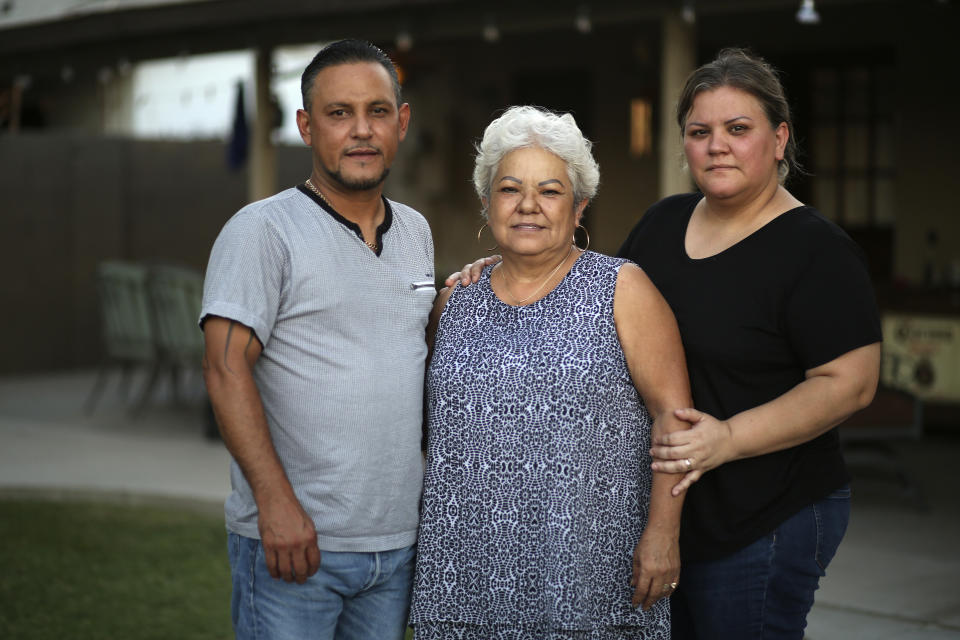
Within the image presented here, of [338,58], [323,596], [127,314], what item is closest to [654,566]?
[323,596]

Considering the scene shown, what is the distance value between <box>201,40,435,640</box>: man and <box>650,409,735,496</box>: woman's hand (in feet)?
1.89

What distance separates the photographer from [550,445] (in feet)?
8.36

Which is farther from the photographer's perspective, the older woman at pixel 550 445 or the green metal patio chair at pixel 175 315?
the green metal patio chair at pixel 175 315

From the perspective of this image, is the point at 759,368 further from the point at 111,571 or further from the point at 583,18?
the point at 583,18

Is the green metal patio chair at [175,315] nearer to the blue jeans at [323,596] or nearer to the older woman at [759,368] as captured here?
the blue jeans at [323,596]

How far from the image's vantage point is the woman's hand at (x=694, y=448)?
250cm

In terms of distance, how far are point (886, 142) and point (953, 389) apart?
241cm

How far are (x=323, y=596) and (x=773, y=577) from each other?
101 cm

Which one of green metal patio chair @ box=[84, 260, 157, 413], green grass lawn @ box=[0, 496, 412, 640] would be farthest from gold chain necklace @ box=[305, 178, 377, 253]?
green metal patio chair @ box=[84, 260, 157, 413]

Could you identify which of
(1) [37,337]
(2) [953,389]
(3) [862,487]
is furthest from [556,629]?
(1) [37,337]

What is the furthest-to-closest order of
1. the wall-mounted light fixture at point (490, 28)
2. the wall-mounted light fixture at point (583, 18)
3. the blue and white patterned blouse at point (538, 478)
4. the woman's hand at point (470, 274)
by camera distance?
the wall-mounted light fixture at point (490, 28)
the wall-mounted light fixture at point (583, 18)
the woman's hand at point (470, 274)
the blue and white patterned blouse at point (538, 478)

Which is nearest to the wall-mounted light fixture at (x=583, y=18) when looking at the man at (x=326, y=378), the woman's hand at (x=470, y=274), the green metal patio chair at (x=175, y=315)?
the green metal patio chair at (x=175, y=315)

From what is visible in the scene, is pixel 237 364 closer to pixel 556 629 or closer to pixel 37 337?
pixel 556 629

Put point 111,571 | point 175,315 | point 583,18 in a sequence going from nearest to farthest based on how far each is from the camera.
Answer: point 111,571, point 583,18, point 175,315
